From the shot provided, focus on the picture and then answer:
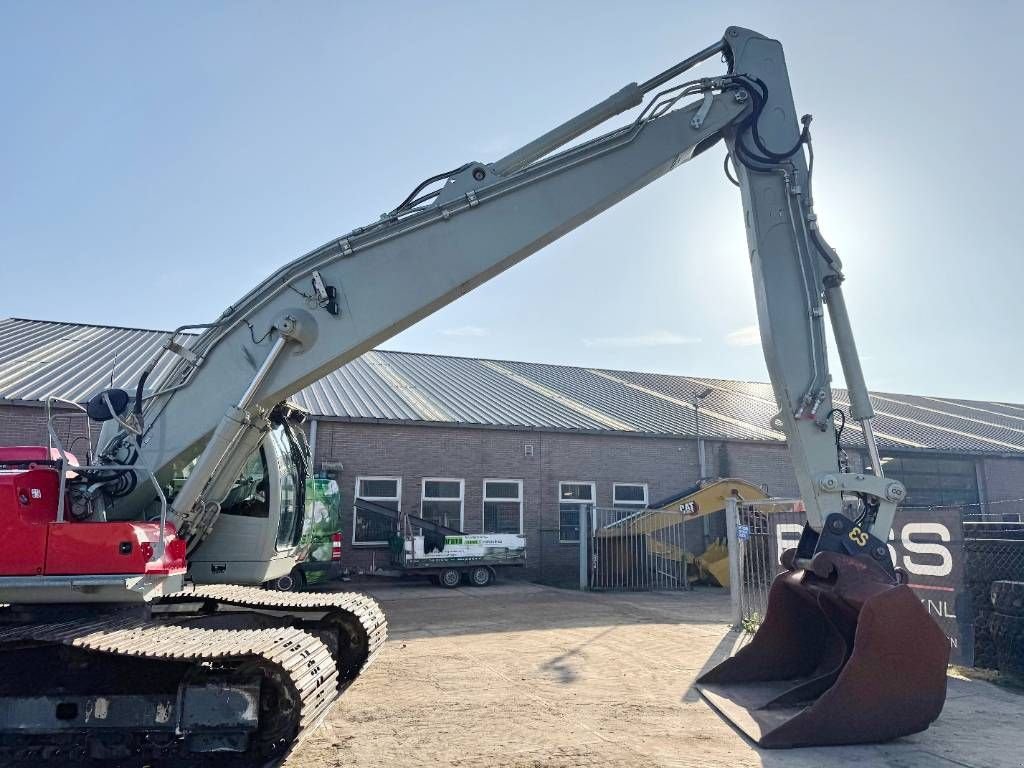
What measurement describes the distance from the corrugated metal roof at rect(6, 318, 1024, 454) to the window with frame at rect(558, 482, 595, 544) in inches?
64.7

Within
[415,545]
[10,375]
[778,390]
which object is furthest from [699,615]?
[10,375]

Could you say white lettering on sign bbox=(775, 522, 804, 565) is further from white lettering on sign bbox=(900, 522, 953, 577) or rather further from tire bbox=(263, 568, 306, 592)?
tire bbox=(263, 568, 306, 592)

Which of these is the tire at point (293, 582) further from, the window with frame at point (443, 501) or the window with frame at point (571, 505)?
the window with frame at point (571, 505)

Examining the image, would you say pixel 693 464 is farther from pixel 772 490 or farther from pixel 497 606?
pixel 497 606

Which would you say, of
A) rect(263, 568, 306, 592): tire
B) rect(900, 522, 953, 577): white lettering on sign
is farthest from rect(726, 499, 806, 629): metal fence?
rect(263, 568, 306, 592): tire

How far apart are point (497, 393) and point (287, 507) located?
1571 cm

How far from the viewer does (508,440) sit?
19406 millimetres

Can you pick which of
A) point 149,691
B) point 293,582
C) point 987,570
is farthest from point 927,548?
point 293,582

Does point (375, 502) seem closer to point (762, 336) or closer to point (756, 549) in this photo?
point (756, 549)

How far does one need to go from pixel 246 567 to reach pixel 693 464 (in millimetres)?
16956

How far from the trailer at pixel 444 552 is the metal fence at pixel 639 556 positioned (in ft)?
6.01

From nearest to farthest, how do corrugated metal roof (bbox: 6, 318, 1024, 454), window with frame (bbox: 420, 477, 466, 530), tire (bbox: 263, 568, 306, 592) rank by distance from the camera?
tire (bbox: 263, 568, 306, 592)
corrugated metal roof (bbox: 6, 318, 1024, 454)
window with frame (bbox: 420, 477, 466, 530)

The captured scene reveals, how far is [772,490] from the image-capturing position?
22391mm

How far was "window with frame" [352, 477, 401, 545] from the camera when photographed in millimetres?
17453
